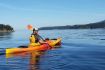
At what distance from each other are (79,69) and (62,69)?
4.10 feet

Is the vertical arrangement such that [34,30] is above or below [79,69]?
above

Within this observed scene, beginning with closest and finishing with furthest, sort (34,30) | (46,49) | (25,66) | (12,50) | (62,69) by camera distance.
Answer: (62,69)
(25,66)
(12,50)
(34,30)
(46,49)

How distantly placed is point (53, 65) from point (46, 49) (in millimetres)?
12448

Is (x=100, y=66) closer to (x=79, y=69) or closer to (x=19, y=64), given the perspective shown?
(x=79, y=69)

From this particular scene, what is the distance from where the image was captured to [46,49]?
3381 cm

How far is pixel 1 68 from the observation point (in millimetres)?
20422

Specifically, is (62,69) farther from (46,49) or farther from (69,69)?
(46,49)

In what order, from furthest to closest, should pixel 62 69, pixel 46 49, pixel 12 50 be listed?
pixel 46 49
pixel 12 50
pixel 62 69

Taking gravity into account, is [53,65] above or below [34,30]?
below

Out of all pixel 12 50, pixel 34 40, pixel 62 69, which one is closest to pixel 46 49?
pixel 34 40

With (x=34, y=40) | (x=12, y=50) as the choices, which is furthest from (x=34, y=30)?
(x=12, y=50)

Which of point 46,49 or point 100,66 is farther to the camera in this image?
point 46,49

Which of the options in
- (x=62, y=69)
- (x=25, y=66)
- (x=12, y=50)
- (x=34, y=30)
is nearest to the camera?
(x=62, y=69)

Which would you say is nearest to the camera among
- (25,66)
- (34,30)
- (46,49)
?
(25,66)
